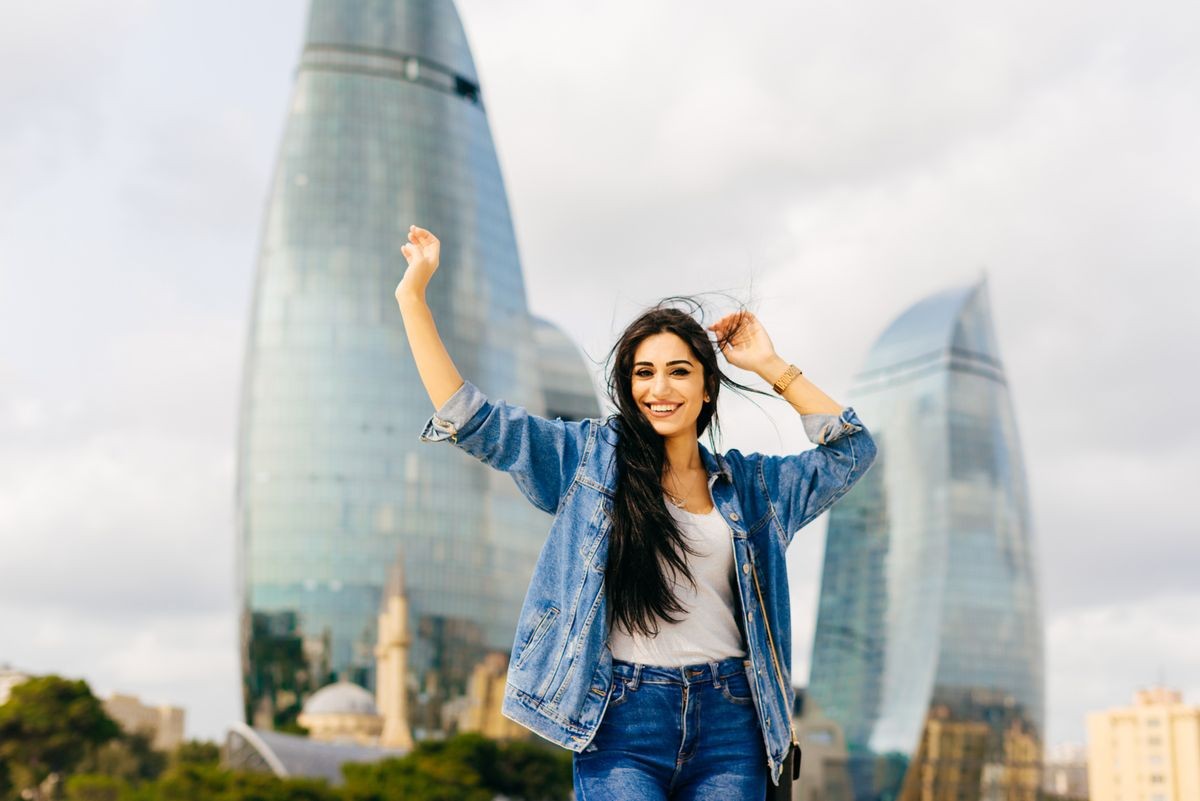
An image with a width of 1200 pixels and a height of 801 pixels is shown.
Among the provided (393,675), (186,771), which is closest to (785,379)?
(186,771)

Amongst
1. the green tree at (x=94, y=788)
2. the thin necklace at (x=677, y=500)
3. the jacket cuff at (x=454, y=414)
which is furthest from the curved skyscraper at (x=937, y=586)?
the jacket cuff at (x=454, y=414)

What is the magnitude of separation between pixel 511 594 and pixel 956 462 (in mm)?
34946

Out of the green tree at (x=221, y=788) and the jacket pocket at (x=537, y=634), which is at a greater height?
the green tree at (x=221, y=788)

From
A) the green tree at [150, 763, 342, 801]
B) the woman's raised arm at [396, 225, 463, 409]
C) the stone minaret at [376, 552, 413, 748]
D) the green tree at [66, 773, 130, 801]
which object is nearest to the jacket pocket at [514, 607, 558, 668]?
the woman's raised arm at [396, 225, 463, 409]

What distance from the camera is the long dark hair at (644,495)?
474 centimetres

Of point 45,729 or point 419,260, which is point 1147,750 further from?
point 419,260

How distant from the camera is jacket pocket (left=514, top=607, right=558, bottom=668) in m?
4.69

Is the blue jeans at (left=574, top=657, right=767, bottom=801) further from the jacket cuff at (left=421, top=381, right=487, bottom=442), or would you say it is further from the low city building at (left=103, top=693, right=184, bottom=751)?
the low city building at (left=103, top=693, right=184, bottom=751)

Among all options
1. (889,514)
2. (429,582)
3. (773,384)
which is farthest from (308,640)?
(773,384)

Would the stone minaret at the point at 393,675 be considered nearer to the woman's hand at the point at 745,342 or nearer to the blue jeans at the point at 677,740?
the woman's hand at the point at 745,342

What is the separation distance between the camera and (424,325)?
507 cm

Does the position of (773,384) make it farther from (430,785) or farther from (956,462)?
(956,462)

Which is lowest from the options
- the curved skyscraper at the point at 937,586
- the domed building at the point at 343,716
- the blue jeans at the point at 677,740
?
the blue jeans at the point at 677,740

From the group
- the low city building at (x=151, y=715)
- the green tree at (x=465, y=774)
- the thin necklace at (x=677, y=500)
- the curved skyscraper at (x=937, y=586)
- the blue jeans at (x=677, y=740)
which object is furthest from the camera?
the low city building at (x=151, y=715)
